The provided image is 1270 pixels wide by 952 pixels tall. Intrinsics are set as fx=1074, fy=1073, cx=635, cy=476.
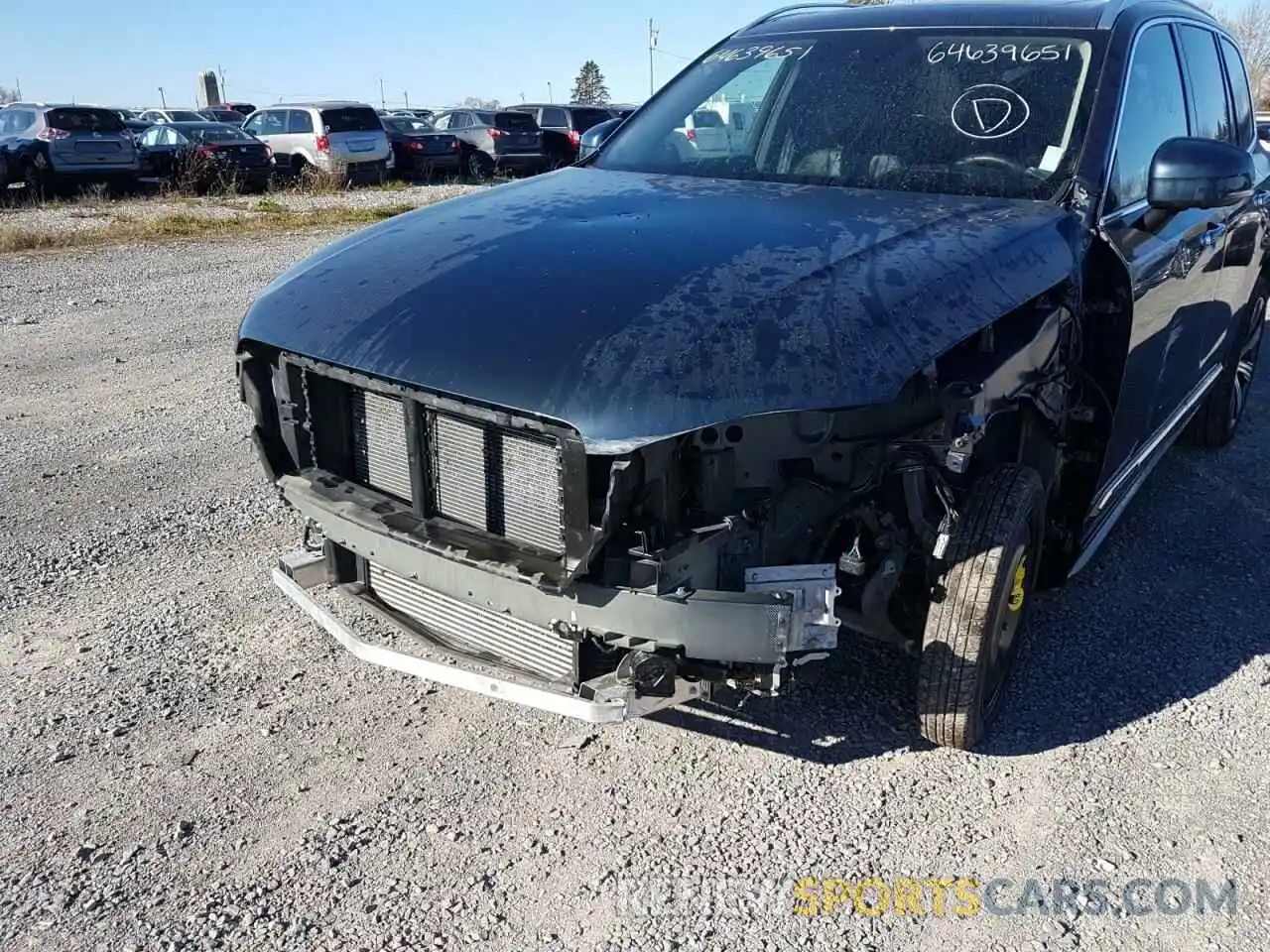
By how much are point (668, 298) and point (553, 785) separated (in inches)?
55.3

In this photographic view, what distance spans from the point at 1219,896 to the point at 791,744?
1.15m

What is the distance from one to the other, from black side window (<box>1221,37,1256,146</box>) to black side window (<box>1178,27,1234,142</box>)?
0.65 feet

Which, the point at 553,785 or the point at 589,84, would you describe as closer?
the point at 553,785

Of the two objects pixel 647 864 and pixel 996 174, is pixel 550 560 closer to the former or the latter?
pixel 647 864

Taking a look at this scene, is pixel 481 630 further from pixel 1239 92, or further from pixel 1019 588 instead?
pixel 1239 92

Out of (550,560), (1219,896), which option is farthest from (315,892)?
(1219,896)

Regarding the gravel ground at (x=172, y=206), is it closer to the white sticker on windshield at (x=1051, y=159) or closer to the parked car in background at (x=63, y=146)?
the parked car in background at (x=63, y=146)

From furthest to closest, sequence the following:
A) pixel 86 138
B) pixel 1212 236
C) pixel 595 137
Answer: pixel 86 138, pixel 595 137, pixel 1212 236

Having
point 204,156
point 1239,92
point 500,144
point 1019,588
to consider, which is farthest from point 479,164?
point 1019,588

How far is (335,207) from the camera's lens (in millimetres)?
16578

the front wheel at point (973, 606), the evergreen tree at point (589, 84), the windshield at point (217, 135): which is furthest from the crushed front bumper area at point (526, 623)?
the evergreen tree at point (589, 84)

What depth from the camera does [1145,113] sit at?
3.76m

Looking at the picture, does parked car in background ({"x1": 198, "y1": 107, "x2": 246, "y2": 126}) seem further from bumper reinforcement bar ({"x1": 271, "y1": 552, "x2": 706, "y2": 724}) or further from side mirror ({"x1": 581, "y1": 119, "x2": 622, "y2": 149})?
bumper reinforcement bar ({"x1": 271, "y1": 552, "x2": 706, "y2": 724})

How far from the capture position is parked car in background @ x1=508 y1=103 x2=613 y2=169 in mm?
24703
